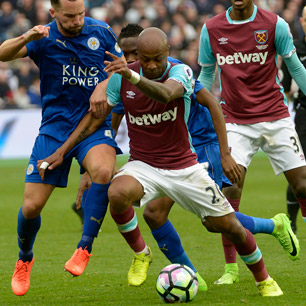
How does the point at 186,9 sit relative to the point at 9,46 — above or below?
below

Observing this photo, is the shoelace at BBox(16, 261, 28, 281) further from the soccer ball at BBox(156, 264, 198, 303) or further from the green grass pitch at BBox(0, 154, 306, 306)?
the soccer ball at BBox(156, 264, 198, 303)

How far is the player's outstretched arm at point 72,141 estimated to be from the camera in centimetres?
615

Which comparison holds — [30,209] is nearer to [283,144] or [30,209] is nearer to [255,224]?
[255,224]

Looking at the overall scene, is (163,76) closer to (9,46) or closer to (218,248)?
(9,46)

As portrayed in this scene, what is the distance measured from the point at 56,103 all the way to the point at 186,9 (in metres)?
16.9

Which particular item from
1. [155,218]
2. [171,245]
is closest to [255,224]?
[171,245]

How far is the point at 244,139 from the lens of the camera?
277 inches

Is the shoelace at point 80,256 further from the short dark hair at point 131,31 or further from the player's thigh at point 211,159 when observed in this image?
the short dark hair at point 131,31

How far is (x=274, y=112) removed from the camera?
703 centimetres

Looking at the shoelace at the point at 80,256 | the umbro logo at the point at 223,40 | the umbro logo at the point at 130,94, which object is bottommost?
the shoelace at the point at 80,256

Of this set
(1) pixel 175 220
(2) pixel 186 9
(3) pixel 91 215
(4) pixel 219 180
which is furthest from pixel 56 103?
(2) pixel 186 9

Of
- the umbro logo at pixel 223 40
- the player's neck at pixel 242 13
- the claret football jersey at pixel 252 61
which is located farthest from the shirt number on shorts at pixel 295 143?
the player's neck at pixel 242 13

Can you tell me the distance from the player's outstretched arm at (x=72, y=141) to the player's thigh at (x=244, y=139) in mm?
1369

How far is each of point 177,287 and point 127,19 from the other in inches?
686
